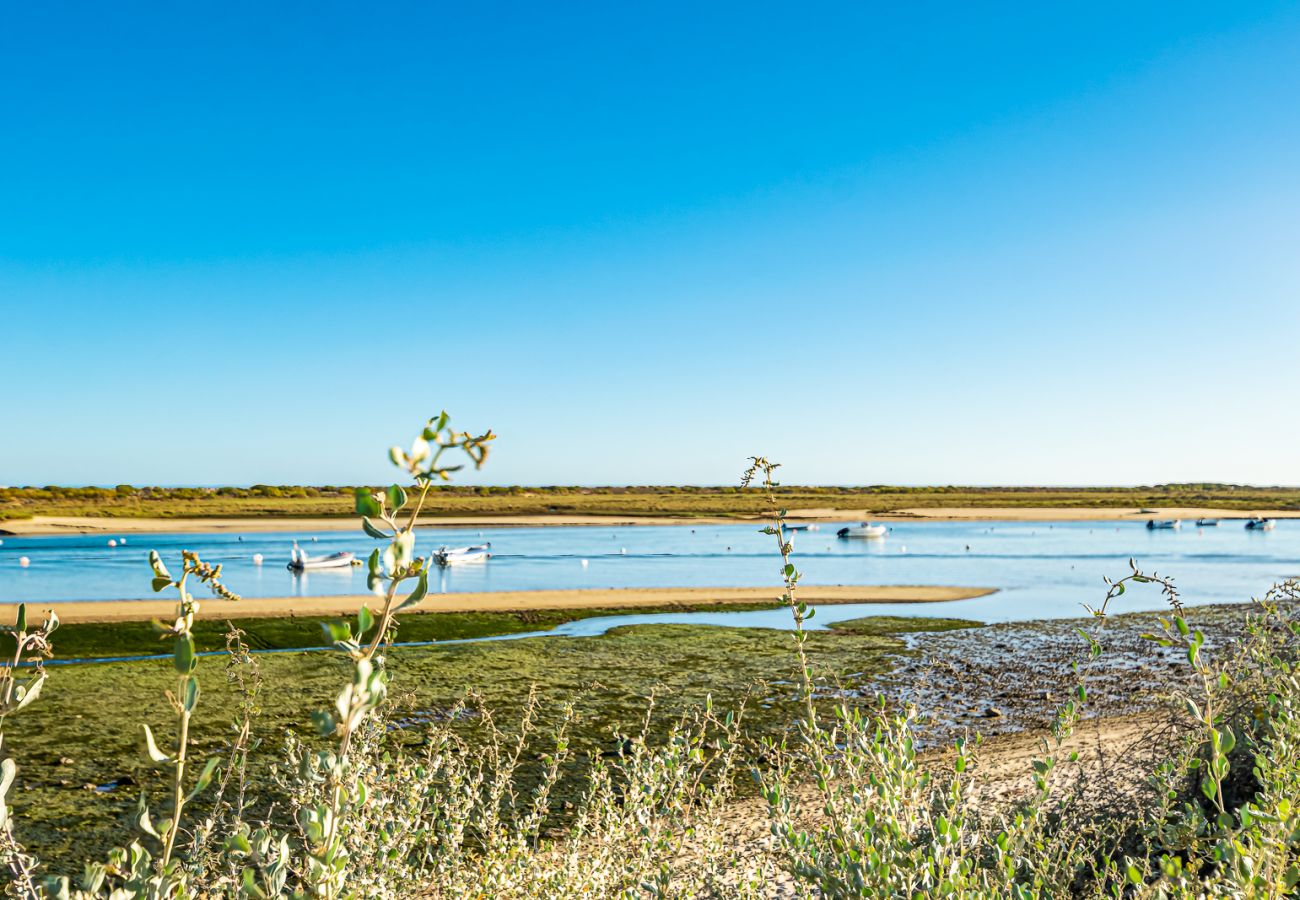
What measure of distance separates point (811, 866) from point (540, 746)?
10485 mm

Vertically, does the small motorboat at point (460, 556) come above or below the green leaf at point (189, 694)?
below

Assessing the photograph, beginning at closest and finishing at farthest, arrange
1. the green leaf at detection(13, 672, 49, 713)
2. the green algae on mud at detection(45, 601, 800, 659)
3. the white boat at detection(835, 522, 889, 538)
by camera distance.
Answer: the green leaf at detection(13, 672, 49, 713) < the green algae on mud at detection(45, 601, 800, 659) < the white boat at detection(835, 522, 889, 538)

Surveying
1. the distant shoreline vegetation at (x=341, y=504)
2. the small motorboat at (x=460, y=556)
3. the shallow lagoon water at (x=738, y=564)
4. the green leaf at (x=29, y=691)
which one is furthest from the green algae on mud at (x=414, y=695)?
the distant shoreline vegetation at (x=341, y=504)

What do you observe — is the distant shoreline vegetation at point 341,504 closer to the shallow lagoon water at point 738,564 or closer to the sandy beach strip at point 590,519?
the sandy beach strip at point 590,519

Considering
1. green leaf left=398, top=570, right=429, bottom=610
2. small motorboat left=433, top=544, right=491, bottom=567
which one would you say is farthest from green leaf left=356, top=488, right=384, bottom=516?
small motorboat left=433, top=544, right=491, bottom=567

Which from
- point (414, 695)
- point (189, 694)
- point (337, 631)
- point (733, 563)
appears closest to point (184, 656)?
point (189, 694)

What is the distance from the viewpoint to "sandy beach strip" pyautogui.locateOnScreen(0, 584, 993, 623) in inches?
1072

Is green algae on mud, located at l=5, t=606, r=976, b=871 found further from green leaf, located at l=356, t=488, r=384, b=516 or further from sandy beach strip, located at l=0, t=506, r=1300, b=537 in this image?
sandy beach strip, located at l=0, t=506, r=1300, b=537

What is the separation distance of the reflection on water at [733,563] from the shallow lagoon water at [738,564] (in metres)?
0.10

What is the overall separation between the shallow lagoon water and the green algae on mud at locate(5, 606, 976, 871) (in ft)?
12.5

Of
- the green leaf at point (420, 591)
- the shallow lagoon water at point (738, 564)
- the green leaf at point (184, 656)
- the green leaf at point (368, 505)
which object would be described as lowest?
the shallow lagoon water at point (738, 564)

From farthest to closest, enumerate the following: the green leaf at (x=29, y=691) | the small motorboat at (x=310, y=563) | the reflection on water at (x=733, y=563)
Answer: the small motorboat at (x=310, y=563)
the reflection on water at (x=733, y=563)
the green leaf at (x=29, y=691)

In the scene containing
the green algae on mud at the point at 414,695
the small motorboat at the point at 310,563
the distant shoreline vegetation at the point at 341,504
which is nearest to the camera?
the green algae on mud at the point at 414,695

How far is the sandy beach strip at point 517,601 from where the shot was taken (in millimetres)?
27219
